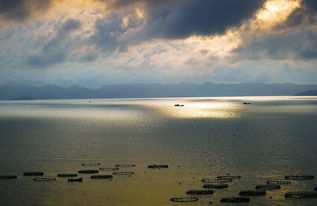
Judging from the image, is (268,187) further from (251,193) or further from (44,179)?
(44,179)

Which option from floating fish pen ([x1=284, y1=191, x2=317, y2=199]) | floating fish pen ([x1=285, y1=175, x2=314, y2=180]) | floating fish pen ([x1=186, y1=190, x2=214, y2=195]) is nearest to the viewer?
floating fish pen ([x1=284, y1=191, x2=317, y2=199])

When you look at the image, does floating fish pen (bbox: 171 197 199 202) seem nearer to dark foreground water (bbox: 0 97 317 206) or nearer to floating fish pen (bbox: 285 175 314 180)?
dark foreground water (bbox: 0 97 317 206)

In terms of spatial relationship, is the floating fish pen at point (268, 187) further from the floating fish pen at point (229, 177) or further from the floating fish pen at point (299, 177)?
the floating fish pen at point (229, 177)

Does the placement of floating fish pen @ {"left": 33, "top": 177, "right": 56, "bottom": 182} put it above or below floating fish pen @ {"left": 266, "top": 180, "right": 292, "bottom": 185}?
above

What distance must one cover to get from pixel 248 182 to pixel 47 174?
5132 cm

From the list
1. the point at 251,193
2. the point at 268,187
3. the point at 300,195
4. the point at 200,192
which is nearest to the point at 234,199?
the point at 251,193

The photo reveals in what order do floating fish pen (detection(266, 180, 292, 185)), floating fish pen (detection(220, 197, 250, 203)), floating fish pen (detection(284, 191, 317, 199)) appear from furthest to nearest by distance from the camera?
1. floating fish pen (detection(266, 180, 292, 185))
2. floating fish pen (detection(284, 191, 317, 199))
3. floating fish pen (detection(220, 197, 250, 203))

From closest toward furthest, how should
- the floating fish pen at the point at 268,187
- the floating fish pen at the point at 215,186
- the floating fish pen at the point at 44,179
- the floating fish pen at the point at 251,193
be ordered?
the floating fish pen at the point at 251,193
the floating fish pen at the point at 268,187
the floating fish pen at the point at 215,186
the floating fish pen at the point at 44,179

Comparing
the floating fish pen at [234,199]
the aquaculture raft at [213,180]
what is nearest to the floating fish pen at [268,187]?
the floating fish pen at [234,199]

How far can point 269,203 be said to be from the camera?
232 feet

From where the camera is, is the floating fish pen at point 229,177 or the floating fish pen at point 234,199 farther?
the floating fish pen at point 229,177

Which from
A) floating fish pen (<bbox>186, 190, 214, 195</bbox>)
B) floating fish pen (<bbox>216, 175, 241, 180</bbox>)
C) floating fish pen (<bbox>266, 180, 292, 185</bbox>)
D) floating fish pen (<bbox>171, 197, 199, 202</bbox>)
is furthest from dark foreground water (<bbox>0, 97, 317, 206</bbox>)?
floating fish pen (<bbox>216, 175, 241, 180</bbox>)

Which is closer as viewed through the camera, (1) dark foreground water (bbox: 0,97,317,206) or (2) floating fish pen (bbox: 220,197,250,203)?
(2) floating fish pen (bbox: 220,197,250,203)

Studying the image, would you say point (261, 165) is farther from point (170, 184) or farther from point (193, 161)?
point (170, 184)
